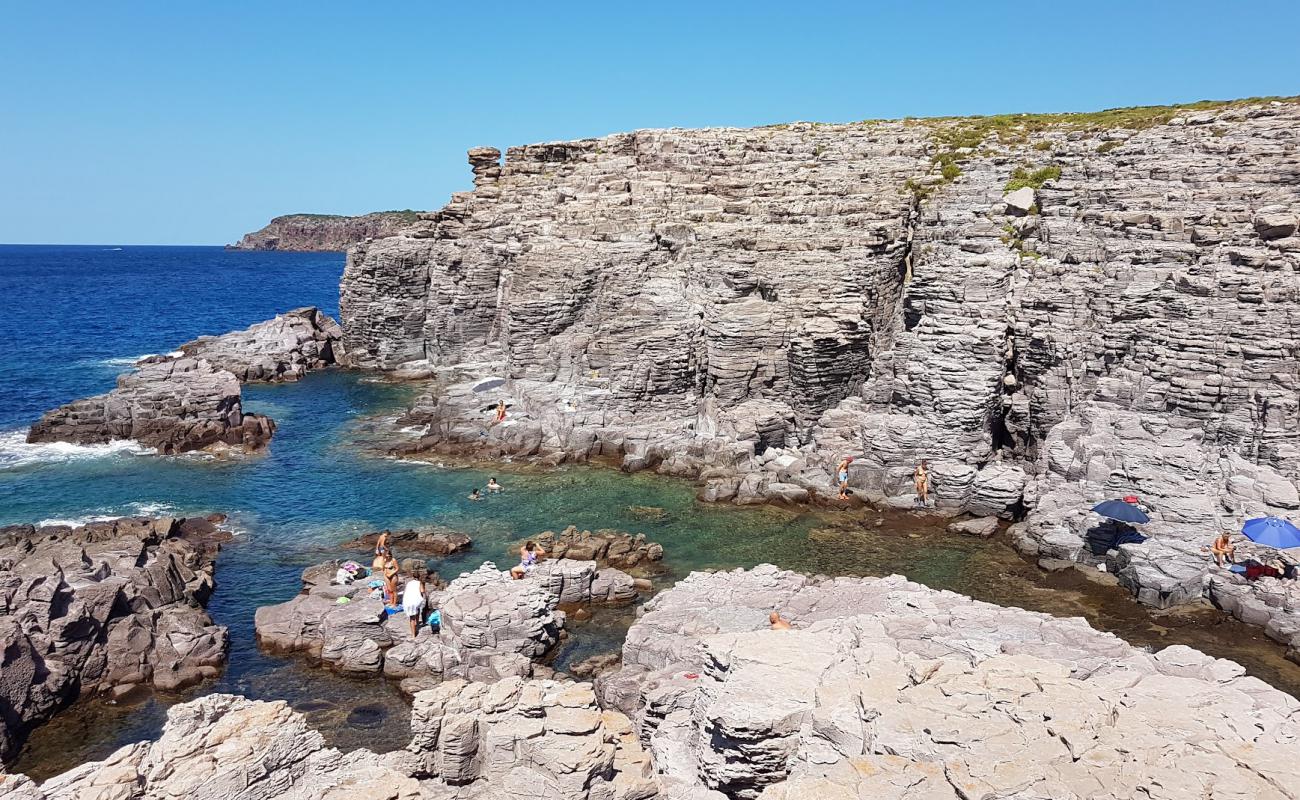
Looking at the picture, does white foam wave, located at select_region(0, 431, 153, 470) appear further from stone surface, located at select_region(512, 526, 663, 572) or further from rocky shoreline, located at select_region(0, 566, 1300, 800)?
rocky shoreline, located at select_region(0, 566, 1300, 800)

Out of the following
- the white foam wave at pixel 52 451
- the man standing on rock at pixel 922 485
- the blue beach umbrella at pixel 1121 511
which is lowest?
the white foam wave at pixel 52 451

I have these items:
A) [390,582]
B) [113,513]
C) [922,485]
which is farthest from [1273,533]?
[113,513]

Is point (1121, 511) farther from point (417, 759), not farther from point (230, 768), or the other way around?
point (230, 768)

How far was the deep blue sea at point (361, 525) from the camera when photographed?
85.2 ft

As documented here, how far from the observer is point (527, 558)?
3306 centimetres

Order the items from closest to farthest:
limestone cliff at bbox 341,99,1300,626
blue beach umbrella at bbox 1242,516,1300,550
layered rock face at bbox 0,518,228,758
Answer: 1. layered rock face at bbox 0,518,228,758
2. blue beach umbrella at bbox 1242,516,1300,550
3. limestone cliff at bbox 341,99,1300,626

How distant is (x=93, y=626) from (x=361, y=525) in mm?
13265

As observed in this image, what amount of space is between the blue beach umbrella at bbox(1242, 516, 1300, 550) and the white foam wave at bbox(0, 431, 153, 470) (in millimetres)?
53702

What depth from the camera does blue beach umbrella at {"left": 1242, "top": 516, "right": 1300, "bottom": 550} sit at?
29.7 meters

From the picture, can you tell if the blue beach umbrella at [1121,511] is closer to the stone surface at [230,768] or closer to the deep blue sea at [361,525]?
the deep blue sea at [361,525]

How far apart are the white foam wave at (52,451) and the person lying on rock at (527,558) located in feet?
92.4

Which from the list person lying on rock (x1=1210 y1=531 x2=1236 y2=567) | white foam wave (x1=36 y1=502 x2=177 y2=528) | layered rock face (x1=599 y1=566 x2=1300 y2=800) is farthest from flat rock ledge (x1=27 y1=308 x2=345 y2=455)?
person lying on rock (x1=1210 y1=531 x2=1236 y2=567)

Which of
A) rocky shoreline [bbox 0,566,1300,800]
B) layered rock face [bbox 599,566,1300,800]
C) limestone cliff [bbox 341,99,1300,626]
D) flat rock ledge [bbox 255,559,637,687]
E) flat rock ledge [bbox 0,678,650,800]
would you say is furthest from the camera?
limestone cliff [bbox 341,99,1300,626]

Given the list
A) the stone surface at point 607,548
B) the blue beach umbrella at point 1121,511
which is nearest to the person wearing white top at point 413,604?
the stone surface at point 607,548
